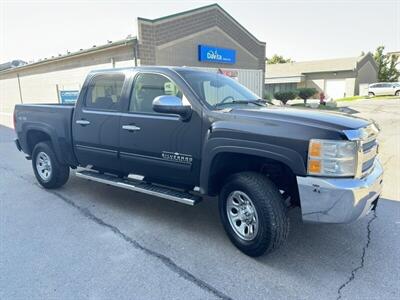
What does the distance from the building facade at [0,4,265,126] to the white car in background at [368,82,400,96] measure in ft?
78.4

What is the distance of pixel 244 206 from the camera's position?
3.38 meters

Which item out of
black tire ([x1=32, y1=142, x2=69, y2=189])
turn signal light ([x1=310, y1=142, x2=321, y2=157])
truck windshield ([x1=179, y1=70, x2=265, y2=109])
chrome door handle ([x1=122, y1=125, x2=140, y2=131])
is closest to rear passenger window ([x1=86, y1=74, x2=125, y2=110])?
chrome door handle ([x1=122, y1=125, x2=140, y2=131])

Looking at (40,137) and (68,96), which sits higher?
(68,96)

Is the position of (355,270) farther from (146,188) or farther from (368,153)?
(146,188)

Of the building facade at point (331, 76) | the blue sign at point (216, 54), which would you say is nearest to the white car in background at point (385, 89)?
the building facade at point (331, 76)

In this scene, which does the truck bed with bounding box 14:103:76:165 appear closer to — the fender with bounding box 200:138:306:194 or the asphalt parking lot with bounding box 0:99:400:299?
the asphalt parking lot with bounding box 0:99:400:299

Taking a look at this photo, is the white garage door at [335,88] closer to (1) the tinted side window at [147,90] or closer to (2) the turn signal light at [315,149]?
(1) the tinted side window at [147,90]

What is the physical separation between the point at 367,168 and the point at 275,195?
97 cm

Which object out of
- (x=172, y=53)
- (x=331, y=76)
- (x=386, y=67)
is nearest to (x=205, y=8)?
(x=172, y=53)

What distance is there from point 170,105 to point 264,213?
1.52 meters

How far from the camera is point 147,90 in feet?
13.8

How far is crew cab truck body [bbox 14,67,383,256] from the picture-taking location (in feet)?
9.25

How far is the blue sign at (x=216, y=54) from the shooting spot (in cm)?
1484

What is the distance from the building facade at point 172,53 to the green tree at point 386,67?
37367mm
